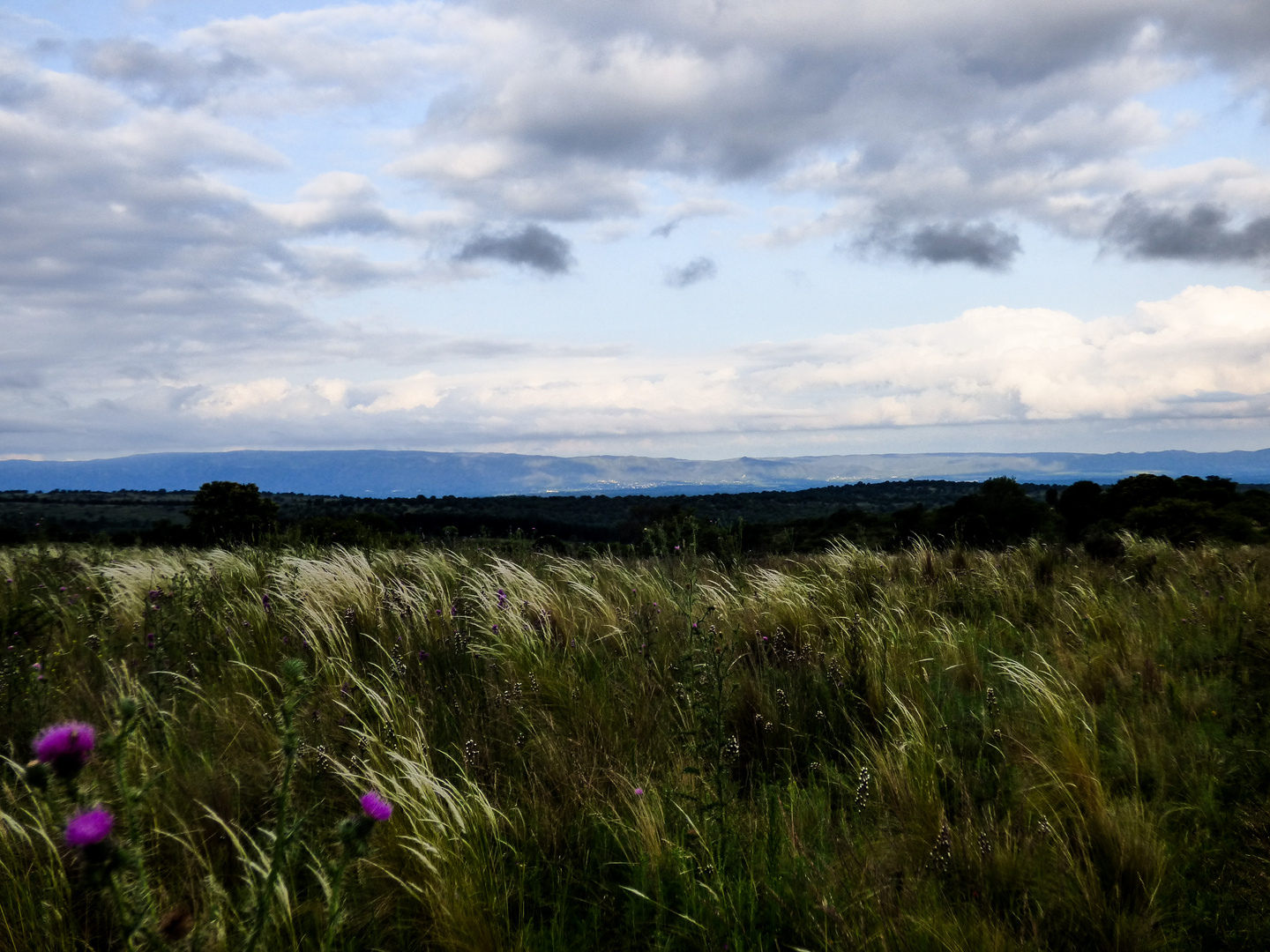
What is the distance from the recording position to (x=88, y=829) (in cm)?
114

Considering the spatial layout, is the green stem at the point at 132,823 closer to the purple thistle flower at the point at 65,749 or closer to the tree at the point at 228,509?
the purple thistle flower at the point at 65,749

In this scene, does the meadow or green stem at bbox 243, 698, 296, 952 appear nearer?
green stem at bbox 243, 698, 296, 952

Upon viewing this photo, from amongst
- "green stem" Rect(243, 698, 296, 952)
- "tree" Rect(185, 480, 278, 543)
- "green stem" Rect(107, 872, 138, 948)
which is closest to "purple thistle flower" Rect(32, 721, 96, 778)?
"green stem" Rect(107, 872, 138, 948)

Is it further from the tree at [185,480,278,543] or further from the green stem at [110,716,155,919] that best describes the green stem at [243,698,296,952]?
the tree at [185,480,278,543]

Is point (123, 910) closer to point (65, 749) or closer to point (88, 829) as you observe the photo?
point (88, 829)

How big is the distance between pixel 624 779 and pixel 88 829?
1.92m

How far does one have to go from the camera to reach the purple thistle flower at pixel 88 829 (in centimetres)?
112

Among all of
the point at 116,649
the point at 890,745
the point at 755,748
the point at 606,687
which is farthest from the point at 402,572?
the point at 890,745

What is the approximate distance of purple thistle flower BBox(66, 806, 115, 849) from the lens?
3.67ft

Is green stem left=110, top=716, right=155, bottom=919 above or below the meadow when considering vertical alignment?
above

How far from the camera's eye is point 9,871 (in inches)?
89.9

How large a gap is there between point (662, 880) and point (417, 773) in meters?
0.92

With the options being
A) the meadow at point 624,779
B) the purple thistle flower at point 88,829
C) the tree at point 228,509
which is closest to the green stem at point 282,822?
the meadow at point 624,779

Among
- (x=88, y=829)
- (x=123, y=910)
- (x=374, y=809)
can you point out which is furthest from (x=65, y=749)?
(x=374, y=809)
